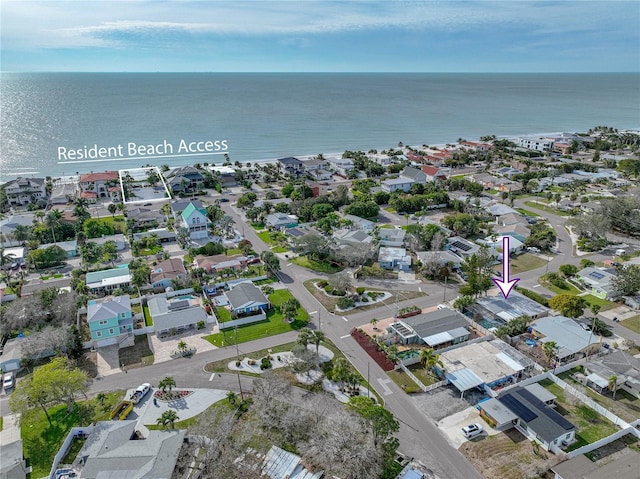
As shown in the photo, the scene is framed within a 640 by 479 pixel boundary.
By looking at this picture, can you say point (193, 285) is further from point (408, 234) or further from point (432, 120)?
point (432, 120)

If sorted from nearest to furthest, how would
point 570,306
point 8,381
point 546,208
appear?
point 8,381, point 570,306, point 546,208

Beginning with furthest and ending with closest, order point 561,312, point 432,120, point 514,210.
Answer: point 432,120 → point 514,210 → point 561,312

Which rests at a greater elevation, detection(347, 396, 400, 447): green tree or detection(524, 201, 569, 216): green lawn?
detection(524, 201, 569, 216): green lawn

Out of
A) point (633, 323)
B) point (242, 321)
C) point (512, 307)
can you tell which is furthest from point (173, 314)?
point (633, 323)

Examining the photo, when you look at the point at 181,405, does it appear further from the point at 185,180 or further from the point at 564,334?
the point at 185,180

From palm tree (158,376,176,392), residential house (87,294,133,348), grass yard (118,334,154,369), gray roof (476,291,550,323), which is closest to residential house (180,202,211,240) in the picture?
residential house (87,294,133,348)

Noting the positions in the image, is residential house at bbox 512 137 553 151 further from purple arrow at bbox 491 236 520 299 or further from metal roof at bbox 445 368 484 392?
metal roof at bbox 445 368 484 392

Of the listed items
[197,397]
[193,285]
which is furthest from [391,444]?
[193,285]
